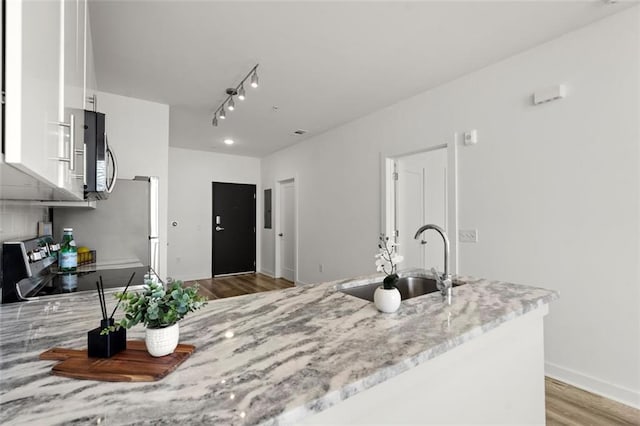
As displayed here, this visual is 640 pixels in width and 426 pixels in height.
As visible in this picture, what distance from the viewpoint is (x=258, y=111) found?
3.72 meters

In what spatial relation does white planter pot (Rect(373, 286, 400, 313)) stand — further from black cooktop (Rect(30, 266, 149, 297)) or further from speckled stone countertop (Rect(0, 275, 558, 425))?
black cooktop (Rect(30, 266, 149, 297))

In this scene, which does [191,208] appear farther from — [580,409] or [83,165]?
[580,409]

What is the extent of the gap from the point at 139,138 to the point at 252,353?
3.13 metres

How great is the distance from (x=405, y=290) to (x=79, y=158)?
171cm

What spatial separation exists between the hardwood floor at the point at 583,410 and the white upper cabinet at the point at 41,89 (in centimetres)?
260

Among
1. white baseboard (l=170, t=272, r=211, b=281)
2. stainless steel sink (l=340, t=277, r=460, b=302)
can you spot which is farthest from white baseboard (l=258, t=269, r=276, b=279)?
stainless steel sink (l=340, t=277, r=460, b=302)

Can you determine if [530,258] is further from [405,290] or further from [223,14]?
[223,14]

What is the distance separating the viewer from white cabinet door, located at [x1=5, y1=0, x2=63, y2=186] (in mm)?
463

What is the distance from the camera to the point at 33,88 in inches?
21.4

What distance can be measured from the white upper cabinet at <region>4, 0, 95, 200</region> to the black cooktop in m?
1.04

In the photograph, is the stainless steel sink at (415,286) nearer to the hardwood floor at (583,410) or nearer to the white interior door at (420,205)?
the hardwood floor at (583,410)

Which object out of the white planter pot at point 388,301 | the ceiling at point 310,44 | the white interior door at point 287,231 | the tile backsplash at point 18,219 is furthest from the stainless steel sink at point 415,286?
the white interior door at point 287,231

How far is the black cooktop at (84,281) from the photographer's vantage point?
5.50 ft

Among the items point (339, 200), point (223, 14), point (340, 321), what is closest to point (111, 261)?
point (223, 14)
